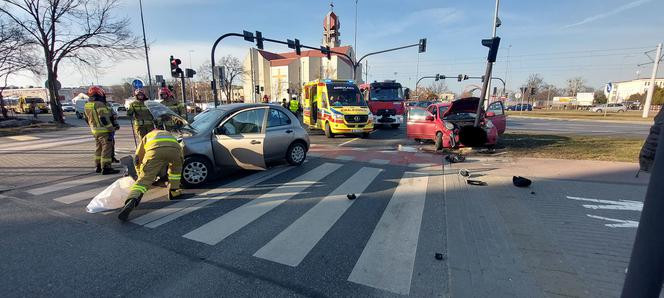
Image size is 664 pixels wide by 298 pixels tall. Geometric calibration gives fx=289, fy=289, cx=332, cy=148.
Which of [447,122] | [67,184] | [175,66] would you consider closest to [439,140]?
[447,122]

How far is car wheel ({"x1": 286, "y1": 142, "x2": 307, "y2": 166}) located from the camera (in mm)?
7609

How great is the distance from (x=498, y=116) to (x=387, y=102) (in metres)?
6.40

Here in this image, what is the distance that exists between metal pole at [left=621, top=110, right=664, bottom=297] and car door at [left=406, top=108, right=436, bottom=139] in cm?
958

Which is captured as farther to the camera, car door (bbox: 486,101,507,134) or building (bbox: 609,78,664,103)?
building (bbox: 609,78,664,103)

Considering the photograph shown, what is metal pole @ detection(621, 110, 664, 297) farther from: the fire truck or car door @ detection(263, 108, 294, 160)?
the fire truck

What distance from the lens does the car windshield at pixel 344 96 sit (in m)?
13.9

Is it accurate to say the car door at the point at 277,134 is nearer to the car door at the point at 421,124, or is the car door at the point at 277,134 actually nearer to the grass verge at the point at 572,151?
the car door at the point at 421,124

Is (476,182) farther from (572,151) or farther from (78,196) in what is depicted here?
(78,196)

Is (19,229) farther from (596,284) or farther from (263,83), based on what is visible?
(263,83)

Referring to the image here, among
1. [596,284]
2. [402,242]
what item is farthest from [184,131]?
[596,284]

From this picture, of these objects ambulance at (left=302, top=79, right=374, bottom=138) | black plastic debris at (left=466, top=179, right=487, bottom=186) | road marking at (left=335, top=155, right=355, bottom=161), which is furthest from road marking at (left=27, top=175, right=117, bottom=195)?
ambulance at (left=302, top=79, right=374, bottom=138)

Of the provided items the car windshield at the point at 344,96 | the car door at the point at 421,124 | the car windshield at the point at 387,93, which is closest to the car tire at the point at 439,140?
the car door at the point at 421,124

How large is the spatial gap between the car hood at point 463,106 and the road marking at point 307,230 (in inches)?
240

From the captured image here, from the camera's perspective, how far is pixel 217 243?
3.63 metres
